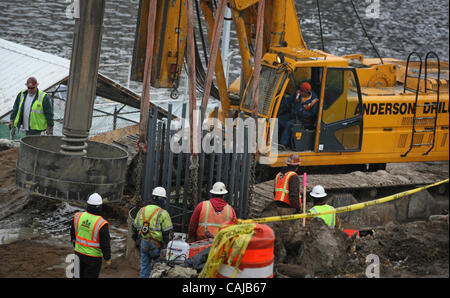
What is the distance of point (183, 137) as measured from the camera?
1105 centimetres

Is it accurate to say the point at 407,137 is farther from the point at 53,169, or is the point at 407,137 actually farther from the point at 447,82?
the point at 53,169

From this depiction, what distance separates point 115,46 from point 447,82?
26862mm

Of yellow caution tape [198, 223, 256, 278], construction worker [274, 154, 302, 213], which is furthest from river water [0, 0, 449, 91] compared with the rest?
yellow caution tape [198, 223, 256, 278]

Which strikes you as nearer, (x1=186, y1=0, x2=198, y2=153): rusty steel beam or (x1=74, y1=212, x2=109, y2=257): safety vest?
(x1=74, y1=212, x2=109, y2=257): safety vest

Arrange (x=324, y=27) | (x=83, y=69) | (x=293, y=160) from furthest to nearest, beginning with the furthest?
(x=324, y=27)
(x=293, y=160)
(x=83, y=69)

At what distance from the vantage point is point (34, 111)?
1418cm

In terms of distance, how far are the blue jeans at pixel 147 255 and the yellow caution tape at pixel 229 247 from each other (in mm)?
1237

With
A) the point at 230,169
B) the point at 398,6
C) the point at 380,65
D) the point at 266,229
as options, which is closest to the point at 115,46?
the point at 398,6

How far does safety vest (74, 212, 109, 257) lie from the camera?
9.08 meters

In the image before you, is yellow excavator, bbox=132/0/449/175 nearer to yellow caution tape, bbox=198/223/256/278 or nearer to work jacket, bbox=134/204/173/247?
work jacket, bbox=134/204/173/247

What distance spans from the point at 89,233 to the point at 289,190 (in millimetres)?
3502

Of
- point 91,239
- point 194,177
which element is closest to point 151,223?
point 91,239

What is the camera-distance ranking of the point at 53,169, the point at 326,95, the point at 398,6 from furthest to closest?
the point at 398,6, the point at 326,95, the point at 53,169

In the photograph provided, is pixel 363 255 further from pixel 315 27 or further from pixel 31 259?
pixel 315 27
